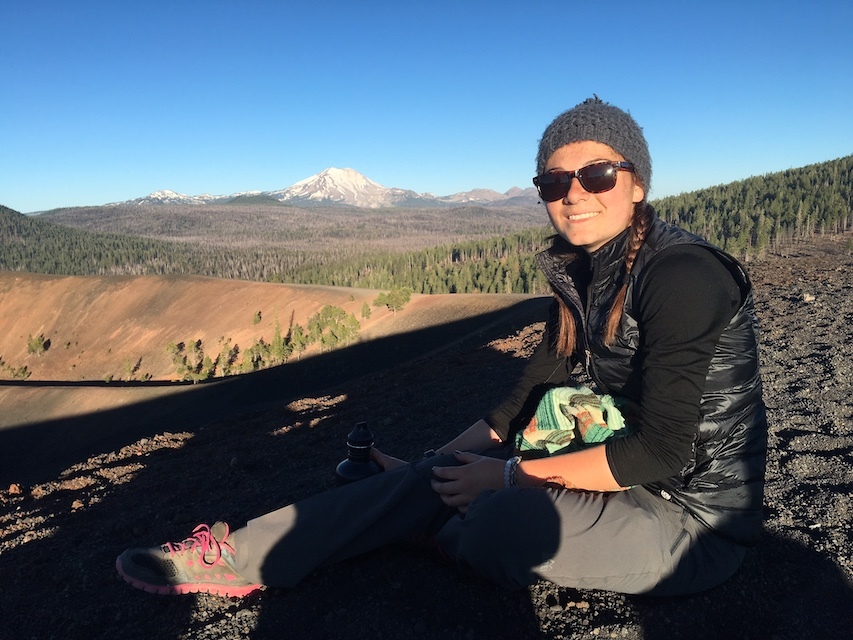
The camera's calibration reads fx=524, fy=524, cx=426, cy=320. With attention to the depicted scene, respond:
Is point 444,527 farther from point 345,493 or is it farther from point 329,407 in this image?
point 329,407

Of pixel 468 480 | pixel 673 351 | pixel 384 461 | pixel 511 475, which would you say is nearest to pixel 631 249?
pixel 673 351

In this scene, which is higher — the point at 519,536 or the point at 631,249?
the point at 631,249

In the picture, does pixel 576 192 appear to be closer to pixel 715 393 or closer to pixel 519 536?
pixel 715 393

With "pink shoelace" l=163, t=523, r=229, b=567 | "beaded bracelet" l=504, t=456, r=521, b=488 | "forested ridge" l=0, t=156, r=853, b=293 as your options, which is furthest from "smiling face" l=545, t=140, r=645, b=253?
"pink shoelace" l=163, t=523, r=229, b=567

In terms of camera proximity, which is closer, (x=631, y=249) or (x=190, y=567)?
(x=631, y=249)

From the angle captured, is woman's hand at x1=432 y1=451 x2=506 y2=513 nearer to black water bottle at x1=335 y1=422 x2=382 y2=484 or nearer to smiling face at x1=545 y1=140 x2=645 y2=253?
black water bottle at x1=335 y1=422 x2=382 y2=484

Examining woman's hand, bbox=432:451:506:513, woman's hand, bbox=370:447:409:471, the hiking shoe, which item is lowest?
the hiking shoe

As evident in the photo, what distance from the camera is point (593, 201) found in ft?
8.98

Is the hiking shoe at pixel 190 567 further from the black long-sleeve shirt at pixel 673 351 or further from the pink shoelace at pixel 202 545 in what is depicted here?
the black long-sleeve shirt at pixel 673 351

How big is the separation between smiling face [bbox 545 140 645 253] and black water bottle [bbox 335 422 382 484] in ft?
5.71

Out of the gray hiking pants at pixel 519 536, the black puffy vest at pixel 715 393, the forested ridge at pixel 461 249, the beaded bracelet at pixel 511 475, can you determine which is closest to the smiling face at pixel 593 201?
the black puffy vest at pixel 715 393

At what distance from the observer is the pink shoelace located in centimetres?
296

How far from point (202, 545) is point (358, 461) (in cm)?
99

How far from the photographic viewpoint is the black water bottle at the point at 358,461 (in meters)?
3.29
